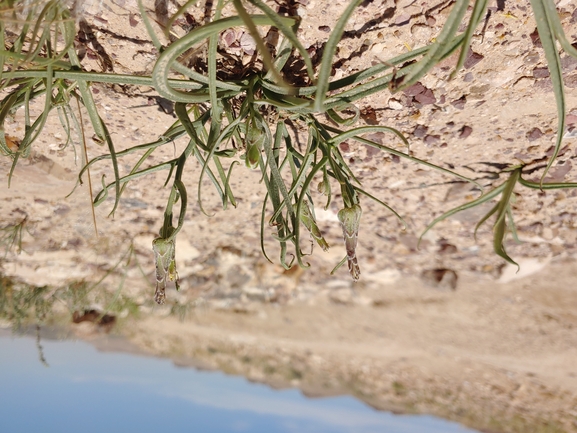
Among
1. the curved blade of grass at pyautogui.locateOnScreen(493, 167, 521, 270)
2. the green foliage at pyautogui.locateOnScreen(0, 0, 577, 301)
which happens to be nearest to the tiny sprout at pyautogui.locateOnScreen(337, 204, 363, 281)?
the green foliage at pyautogui.locateOnScreen(0, 0, 577, 301)

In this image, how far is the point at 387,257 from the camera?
135 cm

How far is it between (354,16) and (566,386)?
1936mm

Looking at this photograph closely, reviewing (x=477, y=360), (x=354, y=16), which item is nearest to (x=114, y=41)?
(x=354, y=16)

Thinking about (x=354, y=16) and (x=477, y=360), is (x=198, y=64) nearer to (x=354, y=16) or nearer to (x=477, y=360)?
(x=354, y=16)

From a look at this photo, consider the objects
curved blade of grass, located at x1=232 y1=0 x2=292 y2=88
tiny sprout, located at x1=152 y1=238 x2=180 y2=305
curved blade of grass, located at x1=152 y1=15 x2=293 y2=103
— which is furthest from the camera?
tiny sprout, located at x1=152 y1=238 x2=180 y2=305

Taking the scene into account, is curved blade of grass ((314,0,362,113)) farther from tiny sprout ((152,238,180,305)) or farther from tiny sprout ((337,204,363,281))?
tiny sprout ((152,238,180,305))

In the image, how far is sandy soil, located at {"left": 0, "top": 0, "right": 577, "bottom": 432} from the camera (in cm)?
70

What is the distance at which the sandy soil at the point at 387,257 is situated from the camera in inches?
27.4

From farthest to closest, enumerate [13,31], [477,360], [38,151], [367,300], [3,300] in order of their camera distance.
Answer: [477,360], [367,300], [3,300], [38,151], [13,31]

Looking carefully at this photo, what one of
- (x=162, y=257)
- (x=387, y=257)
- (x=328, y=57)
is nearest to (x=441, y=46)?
(x=328, y=57)

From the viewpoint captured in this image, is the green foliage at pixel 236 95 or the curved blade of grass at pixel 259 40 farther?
the green foliage at pixel 236 95

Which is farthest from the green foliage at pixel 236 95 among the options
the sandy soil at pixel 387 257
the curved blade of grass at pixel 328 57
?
the sandy soil at pixel 387 257

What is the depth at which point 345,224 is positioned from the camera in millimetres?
592

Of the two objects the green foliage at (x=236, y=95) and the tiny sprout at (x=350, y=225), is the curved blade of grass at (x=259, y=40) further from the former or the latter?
the tiny sprout at (x=350, y=225)
